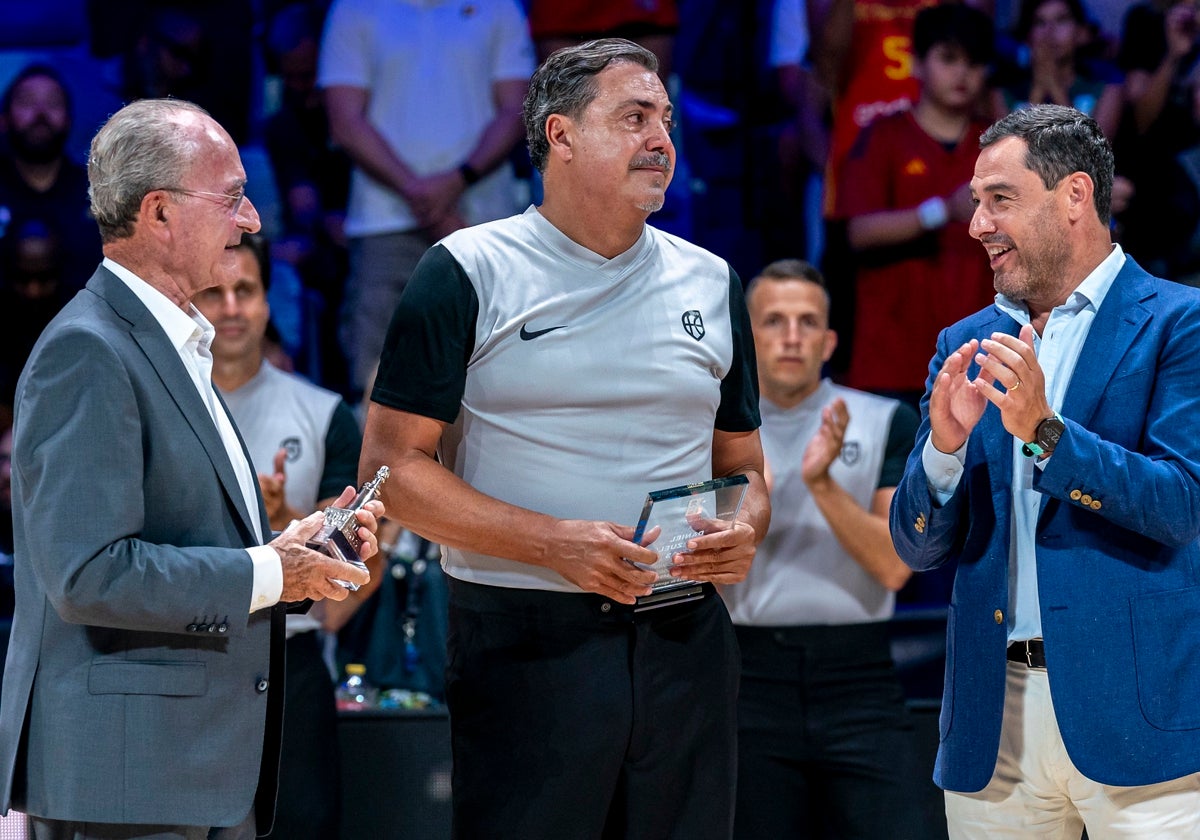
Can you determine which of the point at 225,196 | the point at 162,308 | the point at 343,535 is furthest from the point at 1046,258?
the point at 162,308

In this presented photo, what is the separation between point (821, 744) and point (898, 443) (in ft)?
3.18

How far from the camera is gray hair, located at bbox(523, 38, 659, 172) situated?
8.94ft

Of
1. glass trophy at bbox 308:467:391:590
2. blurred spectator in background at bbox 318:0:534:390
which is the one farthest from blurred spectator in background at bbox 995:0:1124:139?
glass trophy at bbox 308:467:391:590

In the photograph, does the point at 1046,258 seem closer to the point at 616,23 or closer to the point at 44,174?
the point at 616,23

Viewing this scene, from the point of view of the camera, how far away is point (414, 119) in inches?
219

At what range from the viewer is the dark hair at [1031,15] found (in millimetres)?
5664

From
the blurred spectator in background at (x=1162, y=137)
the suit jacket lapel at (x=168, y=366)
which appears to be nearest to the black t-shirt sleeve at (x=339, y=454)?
the suit jacket lapel at (x=168, y=366)

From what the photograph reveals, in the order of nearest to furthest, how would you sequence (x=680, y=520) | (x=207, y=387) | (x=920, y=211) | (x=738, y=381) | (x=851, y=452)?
1. (x=207, y=387)
2. (x=680, y=520)
3. (x=738, y=381)
4. (x=851, y=452)
5. (x=920, y=211)

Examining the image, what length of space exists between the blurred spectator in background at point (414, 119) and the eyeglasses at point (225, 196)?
3.10 metres

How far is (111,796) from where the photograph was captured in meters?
2.05

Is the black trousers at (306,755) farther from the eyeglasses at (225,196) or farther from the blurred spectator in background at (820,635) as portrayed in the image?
the eyeglasses at (225,196)

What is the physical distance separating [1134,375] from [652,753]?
114cm

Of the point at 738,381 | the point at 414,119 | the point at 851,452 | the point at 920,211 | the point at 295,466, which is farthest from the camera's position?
the point at 414,119

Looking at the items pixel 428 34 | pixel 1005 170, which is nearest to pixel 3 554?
pixel 428 34
